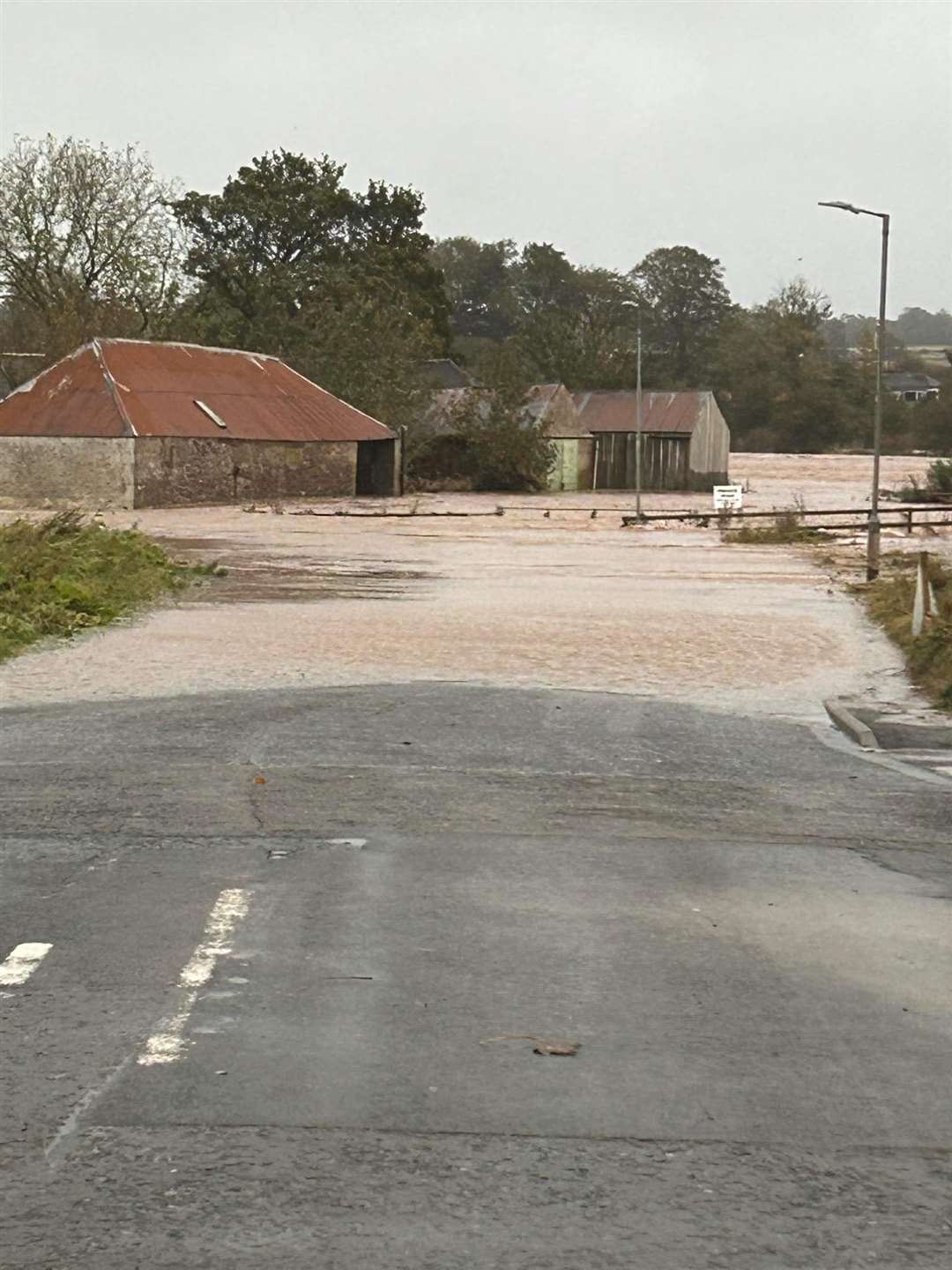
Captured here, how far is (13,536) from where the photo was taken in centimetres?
2648

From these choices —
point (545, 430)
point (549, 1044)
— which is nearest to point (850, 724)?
point (549, 1044)

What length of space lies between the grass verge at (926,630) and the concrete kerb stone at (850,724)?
0.93 meters

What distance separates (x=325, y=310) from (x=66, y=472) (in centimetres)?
2832

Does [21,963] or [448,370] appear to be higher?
[448,370]

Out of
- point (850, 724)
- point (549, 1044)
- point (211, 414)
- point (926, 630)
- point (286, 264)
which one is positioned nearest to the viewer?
point (549, 1044)

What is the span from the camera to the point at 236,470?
63844 mm

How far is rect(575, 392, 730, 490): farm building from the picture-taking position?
87750mm

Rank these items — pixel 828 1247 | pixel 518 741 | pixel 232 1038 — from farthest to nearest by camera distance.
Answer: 1. pixel 518 741
2. pixel 232 1038
3. pixel 828 1247

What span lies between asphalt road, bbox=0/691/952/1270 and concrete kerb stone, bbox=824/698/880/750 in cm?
154

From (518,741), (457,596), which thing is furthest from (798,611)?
(518,741)

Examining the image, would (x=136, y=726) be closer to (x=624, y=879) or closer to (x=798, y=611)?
(x=624, y=879)

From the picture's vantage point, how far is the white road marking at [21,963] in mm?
6781

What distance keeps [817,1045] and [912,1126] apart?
0.77 m

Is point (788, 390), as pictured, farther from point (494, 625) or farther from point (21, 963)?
point (21, 963)
